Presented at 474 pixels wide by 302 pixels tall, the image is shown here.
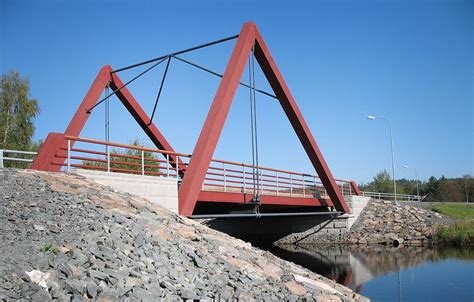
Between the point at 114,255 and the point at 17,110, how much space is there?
33379 mm

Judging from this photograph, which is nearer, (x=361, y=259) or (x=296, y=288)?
(x=296, y=288)

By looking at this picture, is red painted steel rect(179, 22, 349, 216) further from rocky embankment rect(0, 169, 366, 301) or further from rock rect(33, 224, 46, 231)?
rock rect(33, 224, 46, 231)

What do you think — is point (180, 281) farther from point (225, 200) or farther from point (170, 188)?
point (225, 200)

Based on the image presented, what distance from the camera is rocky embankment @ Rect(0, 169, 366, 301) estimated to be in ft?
20.9

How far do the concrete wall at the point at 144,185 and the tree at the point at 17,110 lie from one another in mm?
24606

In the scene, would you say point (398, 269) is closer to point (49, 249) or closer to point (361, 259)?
point (361, 259)

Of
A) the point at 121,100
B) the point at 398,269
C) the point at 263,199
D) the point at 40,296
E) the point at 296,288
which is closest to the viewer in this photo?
the point at 40,296

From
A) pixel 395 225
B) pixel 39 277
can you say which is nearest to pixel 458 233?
pixel 395 225

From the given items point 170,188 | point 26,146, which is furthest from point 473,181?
point 170,188

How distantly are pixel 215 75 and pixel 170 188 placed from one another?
201 inches

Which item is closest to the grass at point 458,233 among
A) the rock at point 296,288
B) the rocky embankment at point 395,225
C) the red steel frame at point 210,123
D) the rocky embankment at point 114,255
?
the rocky embankment at point 395,225

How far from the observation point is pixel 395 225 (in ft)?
112

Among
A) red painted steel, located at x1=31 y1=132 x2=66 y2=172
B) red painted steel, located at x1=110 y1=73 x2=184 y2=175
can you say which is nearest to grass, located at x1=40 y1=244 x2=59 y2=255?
red painted steel, located at x1=31 y1=132 x2=66 y2=172

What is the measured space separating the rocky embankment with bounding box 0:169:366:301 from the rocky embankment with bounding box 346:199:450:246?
22.5m
